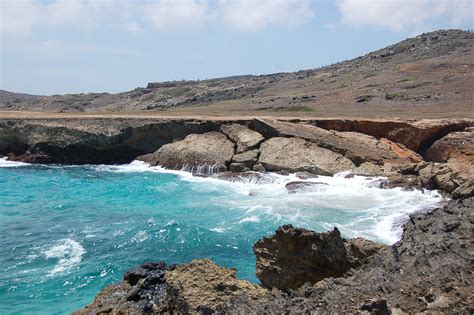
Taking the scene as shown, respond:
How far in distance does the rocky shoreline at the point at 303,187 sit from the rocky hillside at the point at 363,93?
22.9ft

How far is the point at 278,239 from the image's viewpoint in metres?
8.34

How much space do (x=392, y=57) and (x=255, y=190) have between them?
181ft

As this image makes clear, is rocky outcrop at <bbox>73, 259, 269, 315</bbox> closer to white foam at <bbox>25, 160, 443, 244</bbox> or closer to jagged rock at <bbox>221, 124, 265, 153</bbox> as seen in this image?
white foam at <bbox>25, 160, 443, 244</bbox>

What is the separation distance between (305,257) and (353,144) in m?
19.5

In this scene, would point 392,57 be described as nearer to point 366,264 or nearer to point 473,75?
point 473,75

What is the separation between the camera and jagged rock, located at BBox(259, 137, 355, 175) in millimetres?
25370

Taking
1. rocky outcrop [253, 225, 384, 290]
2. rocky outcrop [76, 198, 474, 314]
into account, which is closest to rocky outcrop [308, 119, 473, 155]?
rocky outcrop [76, 198, 474, 314]

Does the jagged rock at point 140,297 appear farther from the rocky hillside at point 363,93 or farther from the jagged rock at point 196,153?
the rocky hillside at point 363,93

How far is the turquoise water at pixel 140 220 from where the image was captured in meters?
13.0

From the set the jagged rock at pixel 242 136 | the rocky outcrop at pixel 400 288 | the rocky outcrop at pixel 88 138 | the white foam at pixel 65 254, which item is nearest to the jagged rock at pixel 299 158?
the jagged rock at pixel 242 136

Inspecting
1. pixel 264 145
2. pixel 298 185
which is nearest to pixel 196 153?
pixel 264 145

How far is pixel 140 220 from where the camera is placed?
18.7 metres

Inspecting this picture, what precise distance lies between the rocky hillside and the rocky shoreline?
697 centimetres

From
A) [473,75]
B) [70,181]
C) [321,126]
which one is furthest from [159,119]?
[473,75]
